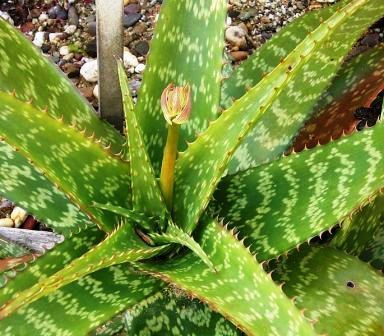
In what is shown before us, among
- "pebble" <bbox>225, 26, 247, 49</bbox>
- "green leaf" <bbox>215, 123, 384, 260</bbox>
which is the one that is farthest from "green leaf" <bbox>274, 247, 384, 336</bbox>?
"pebble" <bbox>225, 26, 247, 49</bbox>

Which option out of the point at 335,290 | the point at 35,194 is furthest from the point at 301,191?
the point at 35,194

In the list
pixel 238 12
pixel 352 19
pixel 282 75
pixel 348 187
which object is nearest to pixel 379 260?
pixel 348 187

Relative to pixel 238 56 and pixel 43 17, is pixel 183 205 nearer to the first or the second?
pixel 238 56

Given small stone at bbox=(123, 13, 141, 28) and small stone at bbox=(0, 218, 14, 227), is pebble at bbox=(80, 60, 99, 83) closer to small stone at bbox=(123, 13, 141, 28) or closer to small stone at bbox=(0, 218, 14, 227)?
small stone at bbox=(123, 13, 141, 28)

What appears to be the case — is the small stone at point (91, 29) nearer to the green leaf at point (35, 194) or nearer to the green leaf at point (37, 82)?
the green leaf at point (37, 82)

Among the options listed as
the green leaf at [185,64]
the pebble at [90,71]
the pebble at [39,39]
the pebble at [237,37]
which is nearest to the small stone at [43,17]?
the pebble at [39,39]
